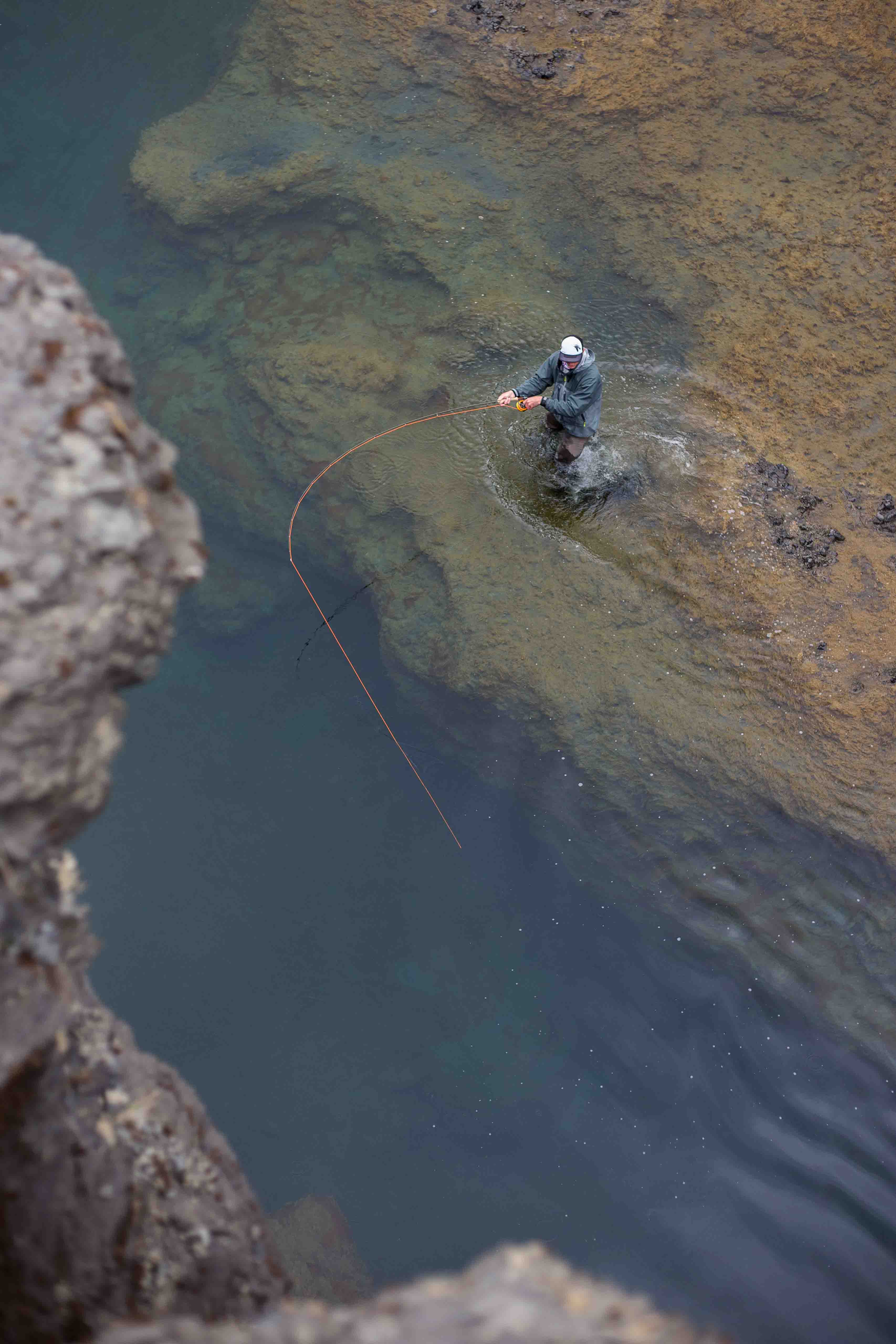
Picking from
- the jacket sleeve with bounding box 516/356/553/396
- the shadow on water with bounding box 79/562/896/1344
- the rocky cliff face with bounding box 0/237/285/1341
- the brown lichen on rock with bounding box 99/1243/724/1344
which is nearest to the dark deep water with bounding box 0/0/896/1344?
the shadow on water with bounding box 79/562/896/1344

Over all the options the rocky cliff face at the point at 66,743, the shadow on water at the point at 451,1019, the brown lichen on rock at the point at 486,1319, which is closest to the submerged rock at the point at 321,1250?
the shadow on water at the point at 451,1019

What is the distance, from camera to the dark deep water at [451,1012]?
414cm

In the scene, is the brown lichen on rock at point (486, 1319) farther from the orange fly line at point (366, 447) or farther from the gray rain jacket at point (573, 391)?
the gray rain jacket at point (573, 391)

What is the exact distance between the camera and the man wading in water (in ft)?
15.1

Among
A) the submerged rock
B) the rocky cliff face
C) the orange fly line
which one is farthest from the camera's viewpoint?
the orange fly line

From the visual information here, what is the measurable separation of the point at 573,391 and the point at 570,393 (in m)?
0.02

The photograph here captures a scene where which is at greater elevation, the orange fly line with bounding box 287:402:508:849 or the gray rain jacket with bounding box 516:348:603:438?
the gray rain jacket with bounding box 516:348:603:438

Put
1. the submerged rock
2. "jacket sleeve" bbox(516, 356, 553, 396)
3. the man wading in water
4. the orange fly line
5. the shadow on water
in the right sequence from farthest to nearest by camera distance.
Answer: the orange fly line → "jacket sleeve" bbox(516, 356, 553, 396) → the man wading in water → the submerged rock → the shadow on water

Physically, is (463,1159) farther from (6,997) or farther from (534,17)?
(534,17)

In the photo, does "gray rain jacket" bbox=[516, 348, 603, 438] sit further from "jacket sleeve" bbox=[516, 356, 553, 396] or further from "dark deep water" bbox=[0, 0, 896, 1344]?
"dark deep water" bbox=[0, 0, 896, 1344]

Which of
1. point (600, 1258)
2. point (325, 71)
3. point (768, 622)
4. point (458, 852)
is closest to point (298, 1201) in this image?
point (600, 1258)

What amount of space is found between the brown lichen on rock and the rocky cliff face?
0.66 m

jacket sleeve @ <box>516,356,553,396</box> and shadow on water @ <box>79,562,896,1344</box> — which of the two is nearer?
shadow on water @ <box>79,562,896,1344</box>

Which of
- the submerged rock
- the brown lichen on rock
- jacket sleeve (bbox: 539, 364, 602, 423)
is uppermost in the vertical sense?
jacket sleeve (bbox: 539, 364, 602, 423)
